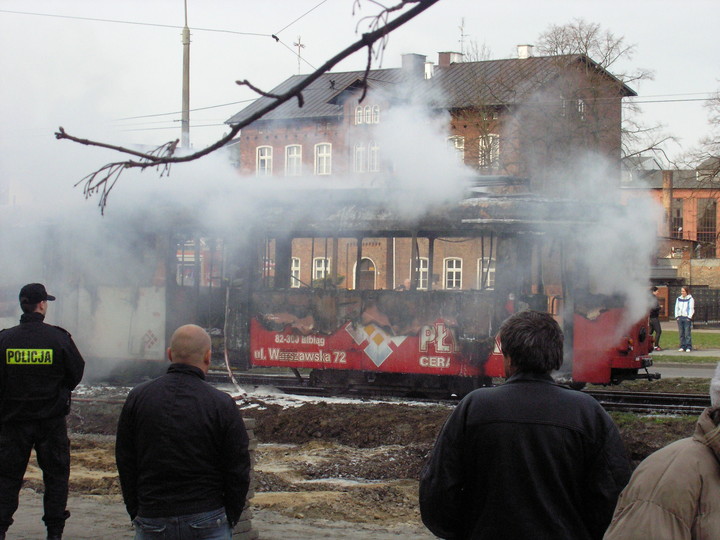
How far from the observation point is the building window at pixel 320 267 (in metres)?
13.0

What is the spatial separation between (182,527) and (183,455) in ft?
0.98

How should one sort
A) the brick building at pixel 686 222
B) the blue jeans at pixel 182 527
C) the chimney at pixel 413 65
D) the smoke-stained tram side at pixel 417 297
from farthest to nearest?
the brick building at pixel 686 222 → the chimney at pixel 413 65 → the smoke-stained tram side at pixel 417 297 → the blue jeans at pixel 182 527

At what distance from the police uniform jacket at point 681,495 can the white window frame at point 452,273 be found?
998cm

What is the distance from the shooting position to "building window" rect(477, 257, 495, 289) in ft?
40.0

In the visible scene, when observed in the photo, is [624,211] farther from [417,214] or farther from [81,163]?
[81,163]

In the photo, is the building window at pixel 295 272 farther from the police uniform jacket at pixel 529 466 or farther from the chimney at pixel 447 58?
the chimney at pixel 447 58

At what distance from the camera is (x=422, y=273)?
12445 mm

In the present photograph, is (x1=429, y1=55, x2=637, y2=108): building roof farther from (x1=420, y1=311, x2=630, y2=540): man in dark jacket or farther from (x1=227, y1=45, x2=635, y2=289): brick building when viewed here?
(x1=420, y1=311, x2=630, y2=540): man in dark jacket

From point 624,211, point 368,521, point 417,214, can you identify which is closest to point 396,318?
point 417,214

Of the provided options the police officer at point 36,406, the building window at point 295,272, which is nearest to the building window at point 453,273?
the building window at point 295,272

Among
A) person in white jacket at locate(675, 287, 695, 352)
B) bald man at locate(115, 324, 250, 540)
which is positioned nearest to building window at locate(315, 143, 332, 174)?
person in white jacket at locate(675, 287, 695, 352)

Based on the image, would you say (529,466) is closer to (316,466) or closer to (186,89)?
(316,466)

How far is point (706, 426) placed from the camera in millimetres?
2281

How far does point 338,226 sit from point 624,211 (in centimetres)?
410
